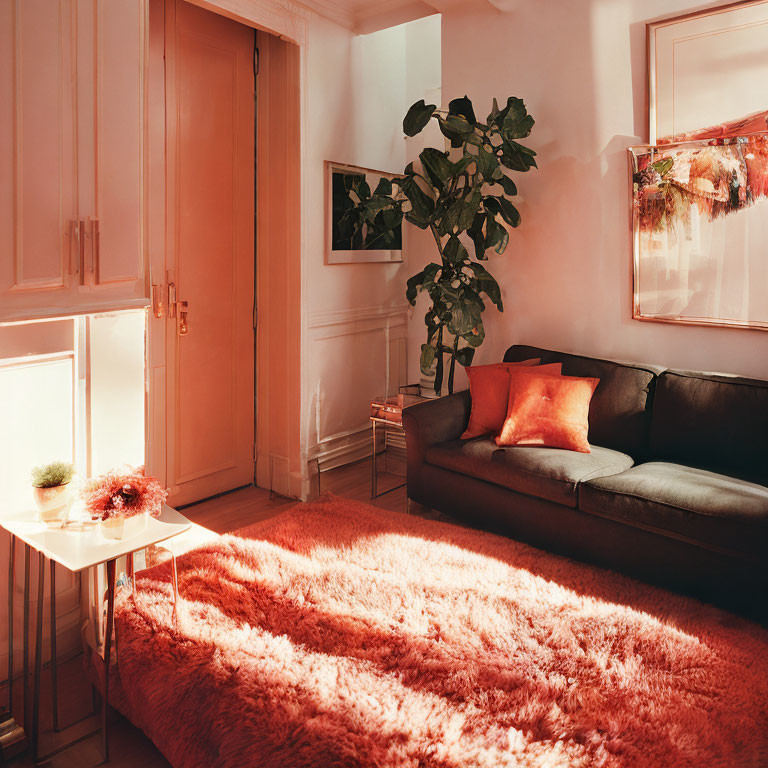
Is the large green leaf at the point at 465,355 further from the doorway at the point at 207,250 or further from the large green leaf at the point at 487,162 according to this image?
the doorway at the point at 207,250

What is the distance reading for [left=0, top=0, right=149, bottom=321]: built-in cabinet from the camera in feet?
6.10

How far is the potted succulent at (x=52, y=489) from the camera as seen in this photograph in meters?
1.97

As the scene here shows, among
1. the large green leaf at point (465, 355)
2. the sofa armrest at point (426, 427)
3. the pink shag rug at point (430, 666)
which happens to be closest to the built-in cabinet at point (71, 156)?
the pink shag rug at point (430, 666)

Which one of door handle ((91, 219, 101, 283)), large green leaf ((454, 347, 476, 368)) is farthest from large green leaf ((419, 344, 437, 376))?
door handle ((91, 219, 101, 283))

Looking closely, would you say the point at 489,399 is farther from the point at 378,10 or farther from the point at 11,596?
the point at 378,10

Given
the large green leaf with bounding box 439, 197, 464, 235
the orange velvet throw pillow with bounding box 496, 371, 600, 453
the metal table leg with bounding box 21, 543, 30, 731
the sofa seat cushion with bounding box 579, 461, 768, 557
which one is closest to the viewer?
the metal table leg with bounding box 21, 543, 30, 731

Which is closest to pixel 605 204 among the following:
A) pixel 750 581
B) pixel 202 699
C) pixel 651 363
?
pixel 651 363

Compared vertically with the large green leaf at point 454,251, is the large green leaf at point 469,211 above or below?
above

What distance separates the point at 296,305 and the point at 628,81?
2.03 metres

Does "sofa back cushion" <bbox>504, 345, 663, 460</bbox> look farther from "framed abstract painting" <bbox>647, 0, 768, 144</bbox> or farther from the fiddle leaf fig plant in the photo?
"framed abstract painting" <bbox>647, 0, 768, 144</bbox>

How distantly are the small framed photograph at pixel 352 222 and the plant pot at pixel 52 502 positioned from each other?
7.37ft

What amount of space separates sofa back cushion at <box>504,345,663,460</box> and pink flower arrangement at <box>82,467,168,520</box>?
2104mm

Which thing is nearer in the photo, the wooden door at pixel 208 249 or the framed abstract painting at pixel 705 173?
the framed abstract painting at pixel 705 173

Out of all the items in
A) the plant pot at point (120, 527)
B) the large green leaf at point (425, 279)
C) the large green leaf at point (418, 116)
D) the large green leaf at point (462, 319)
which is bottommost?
the plant pot at point (120, 527)
